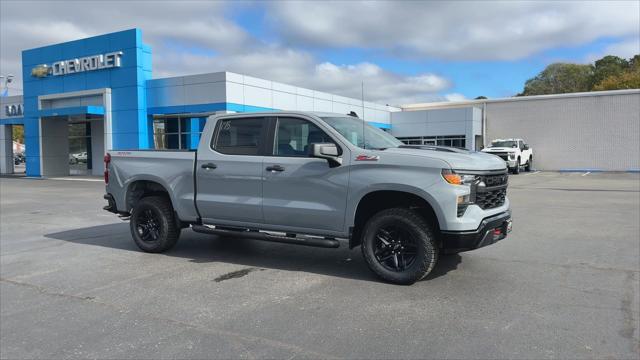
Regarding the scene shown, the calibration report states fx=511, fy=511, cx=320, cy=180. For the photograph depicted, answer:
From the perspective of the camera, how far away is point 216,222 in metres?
7.05

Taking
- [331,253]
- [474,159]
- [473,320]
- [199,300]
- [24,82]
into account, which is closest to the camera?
[473,320]

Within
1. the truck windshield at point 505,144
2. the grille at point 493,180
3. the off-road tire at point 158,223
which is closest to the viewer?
the grille at point 493,180

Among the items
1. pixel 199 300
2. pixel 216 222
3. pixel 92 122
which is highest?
pixel 92 122

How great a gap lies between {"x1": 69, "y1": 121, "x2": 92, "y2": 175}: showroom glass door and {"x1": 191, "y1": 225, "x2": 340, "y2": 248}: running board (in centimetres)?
2921

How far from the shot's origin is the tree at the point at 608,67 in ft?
178

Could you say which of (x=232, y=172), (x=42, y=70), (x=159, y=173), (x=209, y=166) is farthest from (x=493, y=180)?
(x=42, y=70)

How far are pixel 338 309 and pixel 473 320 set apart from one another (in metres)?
1.26

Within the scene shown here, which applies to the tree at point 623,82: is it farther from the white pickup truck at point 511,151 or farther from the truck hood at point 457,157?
the truck hood at point 457,157

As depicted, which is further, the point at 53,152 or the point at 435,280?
the point at 53,152

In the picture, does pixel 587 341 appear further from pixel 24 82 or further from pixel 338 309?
pixel 24 82

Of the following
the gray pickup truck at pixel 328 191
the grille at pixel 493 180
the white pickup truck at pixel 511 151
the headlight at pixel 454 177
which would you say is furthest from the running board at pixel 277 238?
the white pickup truck at pixel 511 151

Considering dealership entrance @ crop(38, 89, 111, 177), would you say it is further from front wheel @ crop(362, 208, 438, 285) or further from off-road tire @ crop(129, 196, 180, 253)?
front wheel @ crop(362, 208, 438, 285)

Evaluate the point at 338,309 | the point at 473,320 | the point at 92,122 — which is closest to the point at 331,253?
the point at 338,309

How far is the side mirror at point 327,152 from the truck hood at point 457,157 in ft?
1.81
